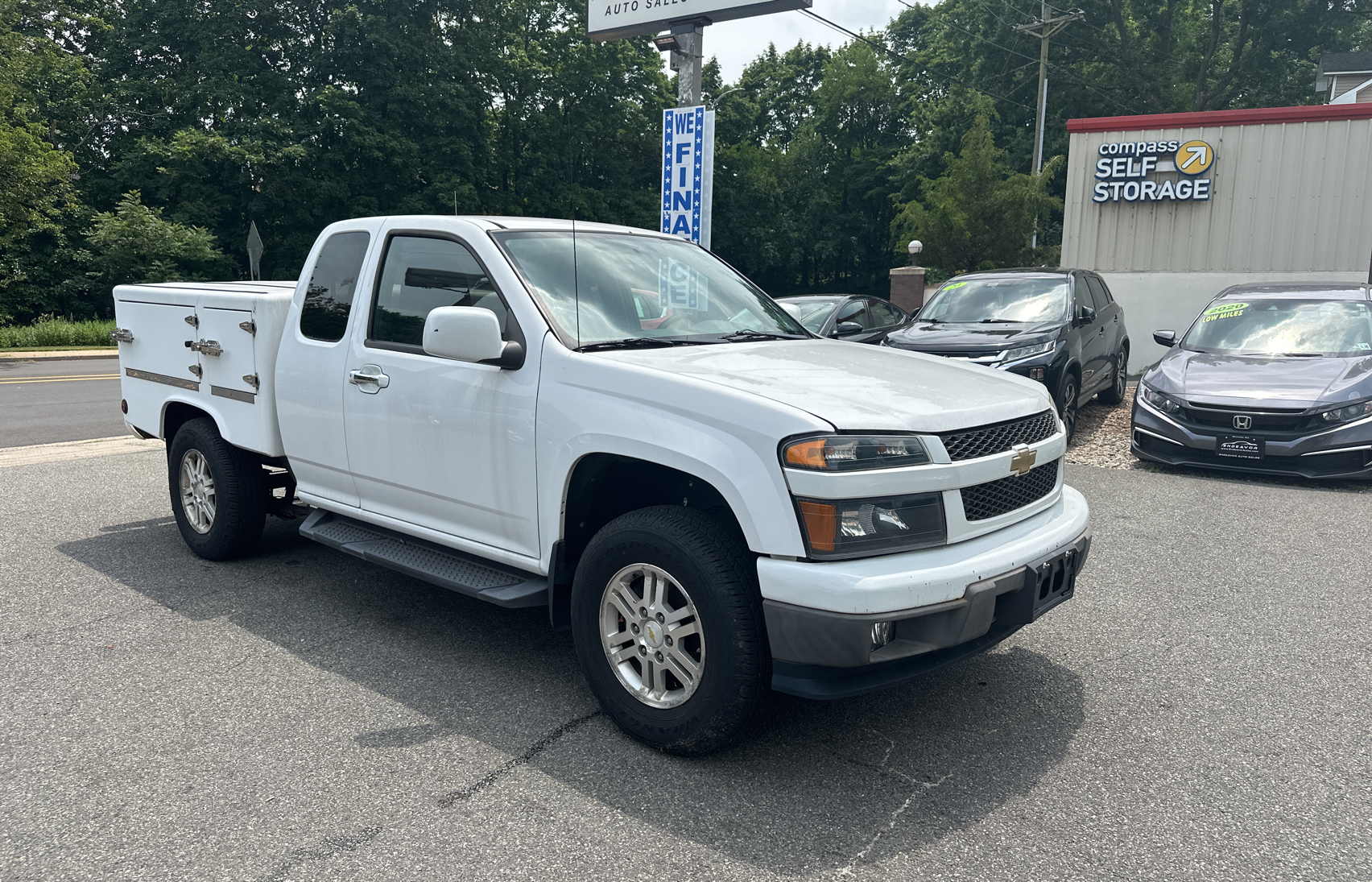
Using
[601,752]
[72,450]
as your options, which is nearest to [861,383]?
[601,752]

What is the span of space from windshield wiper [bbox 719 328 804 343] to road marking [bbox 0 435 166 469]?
7196 mm

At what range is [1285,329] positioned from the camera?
363 inches

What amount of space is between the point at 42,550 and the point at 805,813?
17.1ft

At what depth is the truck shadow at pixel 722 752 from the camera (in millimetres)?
2945

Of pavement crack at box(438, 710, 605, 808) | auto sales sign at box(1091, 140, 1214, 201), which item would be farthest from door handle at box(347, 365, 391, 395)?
auto sales sign at box(1091, 140, 1214, 201)

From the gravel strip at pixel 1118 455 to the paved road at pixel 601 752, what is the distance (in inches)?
125

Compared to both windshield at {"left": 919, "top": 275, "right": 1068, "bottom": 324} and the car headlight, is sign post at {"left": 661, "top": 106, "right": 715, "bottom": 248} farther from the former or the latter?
the car headlight

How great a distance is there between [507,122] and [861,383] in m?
43.3

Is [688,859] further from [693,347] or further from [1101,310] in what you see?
[1101,310]

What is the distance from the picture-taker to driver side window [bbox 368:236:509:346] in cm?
408

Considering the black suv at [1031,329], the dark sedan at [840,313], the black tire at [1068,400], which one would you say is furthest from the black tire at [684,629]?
the dark sedan at [840,313]

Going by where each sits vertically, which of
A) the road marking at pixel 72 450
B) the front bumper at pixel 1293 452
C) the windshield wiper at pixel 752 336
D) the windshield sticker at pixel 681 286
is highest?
the windshield sticker at pixel 681 286

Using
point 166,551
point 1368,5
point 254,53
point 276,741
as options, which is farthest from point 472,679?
point 1368,5

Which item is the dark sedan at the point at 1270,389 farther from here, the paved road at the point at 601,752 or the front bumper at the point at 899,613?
the front bumper at the point at 899,613
